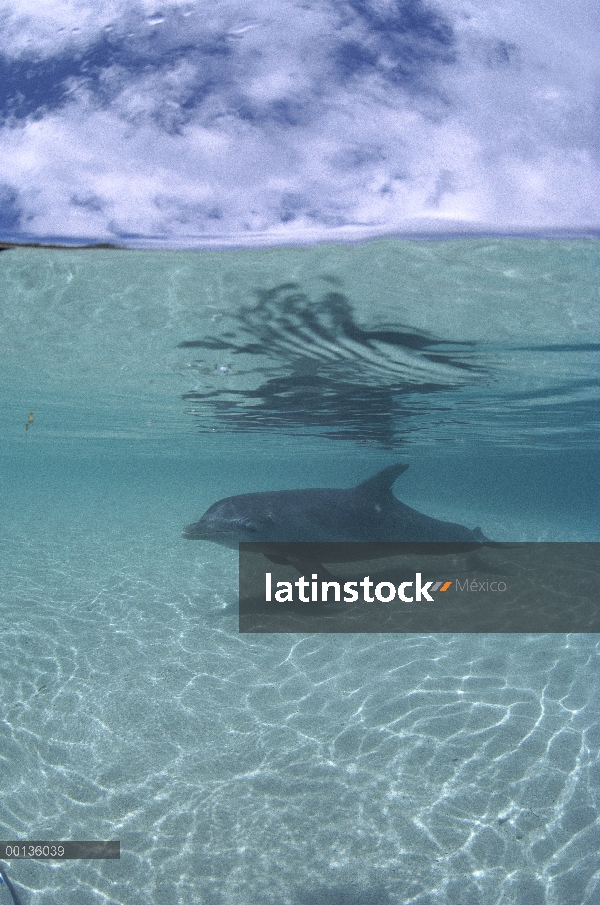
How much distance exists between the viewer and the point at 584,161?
688 centimetres

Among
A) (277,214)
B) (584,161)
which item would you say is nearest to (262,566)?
(277,214)

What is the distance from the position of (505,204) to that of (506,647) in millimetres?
8115

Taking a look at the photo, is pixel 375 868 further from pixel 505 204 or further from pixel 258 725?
pixel 505 204

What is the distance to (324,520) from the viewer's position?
35.9ft

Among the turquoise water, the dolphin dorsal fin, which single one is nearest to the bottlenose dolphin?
the dolphin dorsal fin

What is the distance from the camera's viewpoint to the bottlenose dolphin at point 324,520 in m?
10.1
